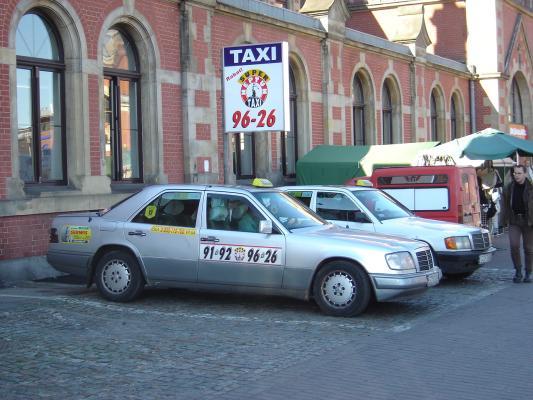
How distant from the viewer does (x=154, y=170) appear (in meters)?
17.3

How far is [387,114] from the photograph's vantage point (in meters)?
29.2

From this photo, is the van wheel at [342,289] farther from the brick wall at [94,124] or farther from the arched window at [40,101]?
the brick wall at [94,124]

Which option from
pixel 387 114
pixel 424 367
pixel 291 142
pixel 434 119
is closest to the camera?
pixel 424 367

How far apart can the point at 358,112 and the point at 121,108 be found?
470 inches

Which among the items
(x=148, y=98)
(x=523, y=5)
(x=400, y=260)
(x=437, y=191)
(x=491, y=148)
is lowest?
(x=400, y=260)

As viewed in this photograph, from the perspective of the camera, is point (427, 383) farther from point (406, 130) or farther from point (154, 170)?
point (406, 130)

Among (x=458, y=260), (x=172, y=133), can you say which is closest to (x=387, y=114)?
(x=172, y=133)

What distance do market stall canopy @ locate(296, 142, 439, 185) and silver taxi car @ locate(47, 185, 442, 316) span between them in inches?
352

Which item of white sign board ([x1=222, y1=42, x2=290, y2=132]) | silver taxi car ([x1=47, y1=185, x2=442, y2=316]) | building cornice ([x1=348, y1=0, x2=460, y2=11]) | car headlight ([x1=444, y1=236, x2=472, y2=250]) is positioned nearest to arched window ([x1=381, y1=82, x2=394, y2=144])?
building cornice ([x1=348, y1=0, x2=460, y2=11])

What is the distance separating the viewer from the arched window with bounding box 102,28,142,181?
54.5ft

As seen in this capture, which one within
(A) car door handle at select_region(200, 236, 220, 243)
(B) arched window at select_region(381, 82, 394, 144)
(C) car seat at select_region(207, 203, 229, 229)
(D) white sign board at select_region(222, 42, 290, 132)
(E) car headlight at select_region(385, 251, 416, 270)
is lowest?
(E) car headlight at select_region(385, 251, 416, 270)

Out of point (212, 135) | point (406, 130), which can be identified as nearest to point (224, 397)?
point (212, 135)

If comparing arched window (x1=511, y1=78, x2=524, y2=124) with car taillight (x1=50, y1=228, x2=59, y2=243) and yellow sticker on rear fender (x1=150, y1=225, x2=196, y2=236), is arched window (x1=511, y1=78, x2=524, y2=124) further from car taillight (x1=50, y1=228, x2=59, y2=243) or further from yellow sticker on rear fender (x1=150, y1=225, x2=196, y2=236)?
car taillight (x1=50, y1=228, x2=59, y2=243)

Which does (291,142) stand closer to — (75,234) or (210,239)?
(75,234)
